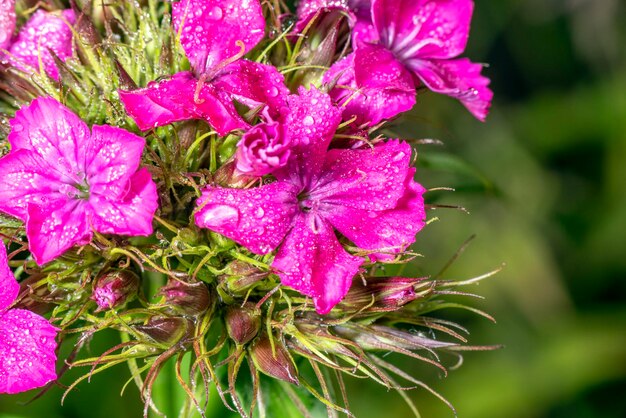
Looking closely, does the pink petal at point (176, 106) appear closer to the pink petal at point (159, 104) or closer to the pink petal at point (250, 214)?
the pink petal at point (159, 104)

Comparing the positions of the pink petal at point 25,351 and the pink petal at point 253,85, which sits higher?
the pink petal at point 253,85

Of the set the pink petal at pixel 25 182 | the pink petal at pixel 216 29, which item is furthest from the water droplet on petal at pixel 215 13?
the pink petal at pixel 25 182

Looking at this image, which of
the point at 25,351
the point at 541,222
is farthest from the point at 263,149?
the point at 541,222

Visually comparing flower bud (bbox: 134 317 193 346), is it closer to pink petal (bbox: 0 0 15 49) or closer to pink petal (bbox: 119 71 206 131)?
pink petal (bbox: 119 71 206 131)

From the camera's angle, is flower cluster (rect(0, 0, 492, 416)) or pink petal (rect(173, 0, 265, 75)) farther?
pink petal (rect(173, 0, 265, 75))

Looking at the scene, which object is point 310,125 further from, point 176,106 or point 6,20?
point 6,20

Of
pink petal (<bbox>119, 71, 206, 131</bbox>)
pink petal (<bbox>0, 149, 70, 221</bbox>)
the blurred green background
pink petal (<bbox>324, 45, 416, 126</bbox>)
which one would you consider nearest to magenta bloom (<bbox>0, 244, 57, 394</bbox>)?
pink petal (<bbox>0, 149, 70, 221</bbox>)

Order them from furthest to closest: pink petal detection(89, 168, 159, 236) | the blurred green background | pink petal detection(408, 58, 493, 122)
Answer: the blurred green background → pink petal detection(408, 58, 493, 122) → pink petal detection(89, 168, 159, 236)
